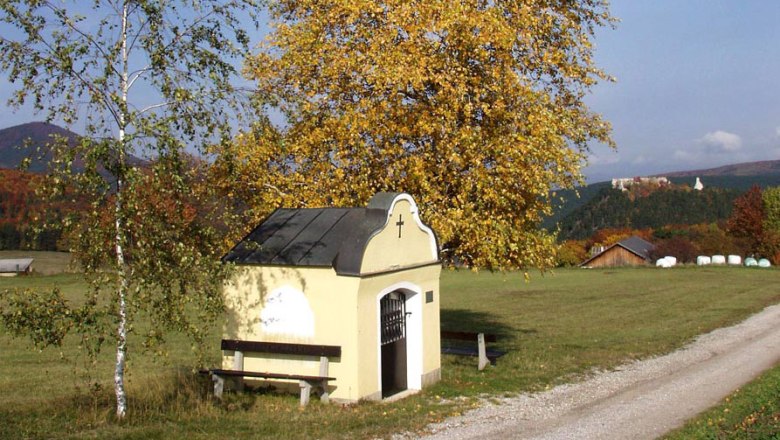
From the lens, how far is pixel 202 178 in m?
15.6

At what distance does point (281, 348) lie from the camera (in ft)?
44.4

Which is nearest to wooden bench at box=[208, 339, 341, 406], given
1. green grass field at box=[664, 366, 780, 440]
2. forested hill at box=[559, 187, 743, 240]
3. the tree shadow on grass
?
green grass field at box=[664, 366, 780, 440]

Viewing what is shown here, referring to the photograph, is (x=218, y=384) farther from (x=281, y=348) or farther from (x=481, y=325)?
(x=481, y=325)

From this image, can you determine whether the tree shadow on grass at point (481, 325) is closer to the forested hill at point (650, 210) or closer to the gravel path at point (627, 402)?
the gravel path at point (627, 402)

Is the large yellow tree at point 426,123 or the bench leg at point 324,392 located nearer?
the bench leg at point 324,392

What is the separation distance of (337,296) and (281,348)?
1.37 meters

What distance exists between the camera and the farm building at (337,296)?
13180mm

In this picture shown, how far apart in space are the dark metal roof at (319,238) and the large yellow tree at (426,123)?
6.50 ft

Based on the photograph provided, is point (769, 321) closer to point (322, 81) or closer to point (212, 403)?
point (322, 81)

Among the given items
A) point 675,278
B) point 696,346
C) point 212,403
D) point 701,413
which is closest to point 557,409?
point 701,413

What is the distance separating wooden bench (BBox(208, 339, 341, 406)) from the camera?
1301 centimetres

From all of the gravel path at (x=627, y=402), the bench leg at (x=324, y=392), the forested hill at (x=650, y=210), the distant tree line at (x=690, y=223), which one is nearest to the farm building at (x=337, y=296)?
the bench leg at (x=324, y=392)

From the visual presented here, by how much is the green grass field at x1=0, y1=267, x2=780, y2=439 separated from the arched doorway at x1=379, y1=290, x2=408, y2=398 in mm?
802

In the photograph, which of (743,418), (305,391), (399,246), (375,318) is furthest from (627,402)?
(305,391)
